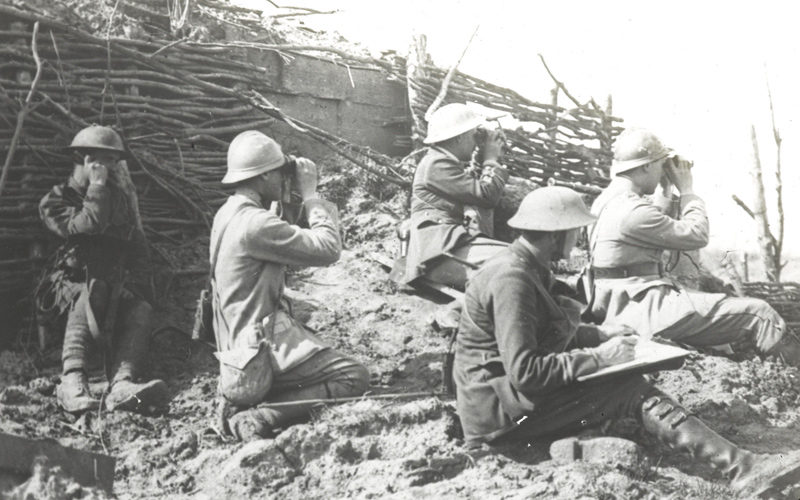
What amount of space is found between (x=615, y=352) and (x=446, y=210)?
2400 mm

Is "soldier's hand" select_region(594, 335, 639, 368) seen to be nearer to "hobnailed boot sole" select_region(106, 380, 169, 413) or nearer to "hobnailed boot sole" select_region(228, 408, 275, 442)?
"hobnailed boot sole" select_region(228, 408, 275, 442)

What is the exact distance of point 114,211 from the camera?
17.1 feet

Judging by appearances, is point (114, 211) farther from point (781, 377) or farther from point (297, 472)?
point (781, 377)

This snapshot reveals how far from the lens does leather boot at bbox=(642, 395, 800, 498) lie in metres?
3.55

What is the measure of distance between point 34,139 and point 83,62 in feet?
2.36

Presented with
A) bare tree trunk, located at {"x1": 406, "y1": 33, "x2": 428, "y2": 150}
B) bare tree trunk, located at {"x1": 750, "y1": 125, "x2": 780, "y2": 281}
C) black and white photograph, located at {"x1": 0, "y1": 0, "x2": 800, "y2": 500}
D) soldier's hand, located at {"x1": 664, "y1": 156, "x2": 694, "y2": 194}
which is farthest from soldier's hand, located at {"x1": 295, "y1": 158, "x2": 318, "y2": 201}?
bare tree trunk, located at {"x1": 750, "y1": 125, "x2": 780, "y2": 281}

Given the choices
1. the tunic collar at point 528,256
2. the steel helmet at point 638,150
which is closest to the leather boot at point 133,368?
the tunic collar at point 528,256

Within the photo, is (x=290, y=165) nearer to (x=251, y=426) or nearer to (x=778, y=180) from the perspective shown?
(x=251, y=426)

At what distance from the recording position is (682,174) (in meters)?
5.62

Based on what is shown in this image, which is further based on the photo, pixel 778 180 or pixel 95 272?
pixel 778 180

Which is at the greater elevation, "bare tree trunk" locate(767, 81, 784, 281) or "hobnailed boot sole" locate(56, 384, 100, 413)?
"bare tree trunk" locate(767, 81, 784, 281)

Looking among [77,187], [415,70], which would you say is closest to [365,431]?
[77,187]

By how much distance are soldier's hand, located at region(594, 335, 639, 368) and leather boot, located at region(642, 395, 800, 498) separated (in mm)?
280

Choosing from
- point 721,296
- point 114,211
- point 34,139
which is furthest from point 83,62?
point 721,296
